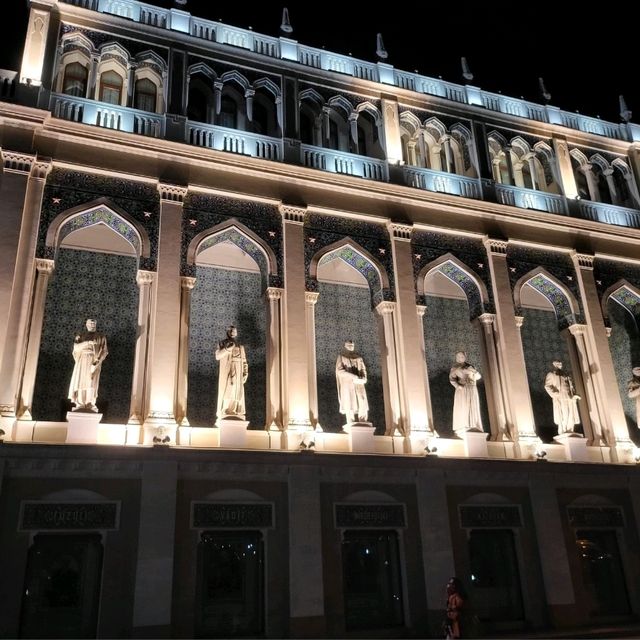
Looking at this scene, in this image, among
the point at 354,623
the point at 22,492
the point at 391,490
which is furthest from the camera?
the point at 391,490

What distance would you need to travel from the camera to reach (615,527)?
54.0 ft

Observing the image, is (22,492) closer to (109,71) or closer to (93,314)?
(93,314)

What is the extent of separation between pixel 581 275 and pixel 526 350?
2.61 meters

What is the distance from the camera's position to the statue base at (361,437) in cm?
1515

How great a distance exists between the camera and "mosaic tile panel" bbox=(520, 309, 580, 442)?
1923 cm

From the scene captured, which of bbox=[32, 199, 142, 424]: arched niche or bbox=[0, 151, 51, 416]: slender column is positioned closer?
bbox=[0, 151, 51, 416]: slender column

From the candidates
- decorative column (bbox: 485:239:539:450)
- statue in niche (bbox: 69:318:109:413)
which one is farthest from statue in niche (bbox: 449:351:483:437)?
statue in niche (bbox: 69:318:109:413)

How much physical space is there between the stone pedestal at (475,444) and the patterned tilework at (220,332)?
483 cm

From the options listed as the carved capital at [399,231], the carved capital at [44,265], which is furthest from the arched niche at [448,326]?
the carved capital at [44,265]

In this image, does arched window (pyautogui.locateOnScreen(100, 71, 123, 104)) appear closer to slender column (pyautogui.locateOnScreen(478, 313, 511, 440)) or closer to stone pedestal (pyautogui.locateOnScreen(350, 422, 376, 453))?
stone pedestal (pyautogui.locateOnScreen(350, 422, 376, 453))

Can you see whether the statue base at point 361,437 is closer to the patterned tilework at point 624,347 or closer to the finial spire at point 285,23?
the patterned tilework at point 624,347

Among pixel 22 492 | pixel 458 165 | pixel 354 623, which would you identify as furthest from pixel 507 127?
pixel 22 492

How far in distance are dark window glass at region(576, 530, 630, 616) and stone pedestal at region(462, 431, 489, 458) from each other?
2.92 meters

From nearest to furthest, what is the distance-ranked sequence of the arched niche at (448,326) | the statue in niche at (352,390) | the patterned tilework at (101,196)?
the patterned tilework at (101,196), the statue in niche at (352,390), the arched niche at (448,326)
